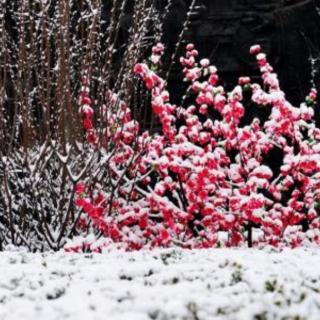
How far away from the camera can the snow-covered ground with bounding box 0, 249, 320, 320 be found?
2238 millimetres

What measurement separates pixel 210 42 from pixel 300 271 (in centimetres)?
718

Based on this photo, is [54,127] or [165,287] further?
[54,127]

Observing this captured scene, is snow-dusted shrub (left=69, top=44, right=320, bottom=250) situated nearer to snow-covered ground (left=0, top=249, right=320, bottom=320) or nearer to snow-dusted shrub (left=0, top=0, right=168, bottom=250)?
snow-dusted shrub (left=0, top=0, right=168, bottom=250)

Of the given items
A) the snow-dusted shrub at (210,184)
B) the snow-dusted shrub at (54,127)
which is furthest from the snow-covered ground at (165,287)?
the snow-dusted shrub at (210,184)

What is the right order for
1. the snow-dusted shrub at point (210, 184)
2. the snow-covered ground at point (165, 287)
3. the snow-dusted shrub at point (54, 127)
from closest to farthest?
the snow-covered ground at point (165, 287) → the snow-dusted shrub at point (54, 127) → the snow-dusted shrub at point (210, 184)

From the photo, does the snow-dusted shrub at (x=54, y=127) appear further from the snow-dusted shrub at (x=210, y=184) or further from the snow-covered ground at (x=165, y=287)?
the snow-covered ground at (x=165, y=287)

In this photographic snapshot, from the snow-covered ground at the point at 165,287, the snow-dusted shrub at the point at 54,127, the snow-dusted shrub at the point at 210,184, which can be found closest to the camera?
the snow-covered ground at the point at 165,287

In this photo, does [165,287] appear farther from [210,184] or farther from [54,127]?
[210,184]

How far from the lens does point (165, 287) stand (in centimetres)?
246

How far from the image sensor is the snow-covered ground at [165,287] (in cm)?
224

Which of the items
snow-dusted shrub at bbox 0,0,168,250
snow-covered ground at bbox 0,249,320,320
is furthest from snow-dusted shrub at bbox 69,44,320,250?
snow-covered ground at bbox 0,249,320,320

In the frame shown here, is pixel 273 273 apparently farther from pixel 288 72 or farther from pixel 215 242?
pixel 288 72

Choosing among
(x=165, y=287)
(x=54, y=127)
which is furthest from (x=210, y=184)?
(x=165, y=287)

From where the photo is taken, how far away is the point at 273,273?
2590 mm
